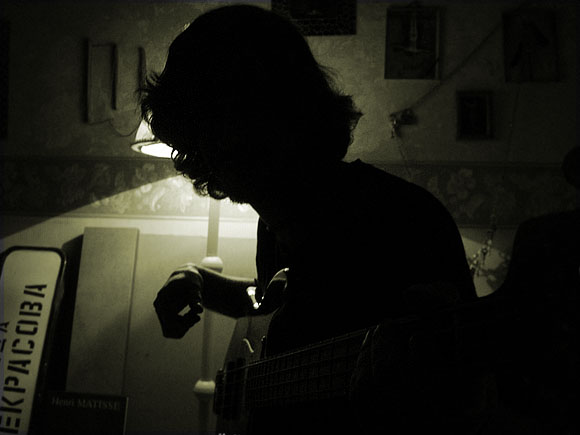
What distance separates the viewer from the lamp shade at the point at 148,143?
1.34 m

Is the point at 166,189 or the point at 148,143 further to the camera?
the point at 166,189

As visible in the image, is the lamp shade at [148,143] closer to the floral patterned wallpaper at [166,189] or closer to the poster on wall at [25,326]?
the floral patterned wallpaper at [166,189]

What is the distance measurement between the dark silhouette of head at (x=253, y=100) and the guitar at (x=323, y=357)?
283mm

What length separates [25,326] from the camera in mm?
1521

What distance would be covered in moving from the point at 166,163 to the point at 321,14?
80cm

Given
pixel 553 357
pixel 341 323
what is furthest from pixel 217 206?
pixel 553 357

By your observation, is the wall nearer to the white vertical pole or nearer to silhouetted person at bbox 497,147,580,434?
the white vertical pole

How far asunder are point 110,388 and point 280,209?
1138mm

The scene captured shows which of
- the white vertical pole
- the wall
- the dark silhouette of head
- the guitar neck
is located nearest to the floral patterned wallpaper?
the wall

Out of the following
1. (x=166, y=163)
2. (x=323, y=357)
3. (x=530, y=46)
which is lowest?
(x=323, y=357)

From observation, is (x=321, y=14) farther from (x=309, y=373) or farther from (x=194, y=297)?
(x=309, y=373)

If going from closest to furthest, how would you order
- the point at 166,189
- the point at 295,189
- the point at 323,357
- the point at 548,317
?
the point at 548,317 < the point at 323,357 < the point at 295,189 < the point at 166,189

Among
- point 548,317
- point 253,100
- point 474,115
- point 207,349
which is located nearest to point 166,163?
point 207,349

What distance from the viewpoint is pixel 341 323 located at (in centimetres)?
63
